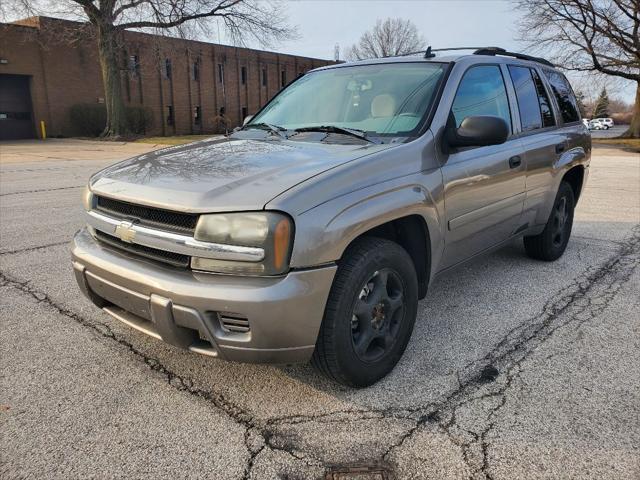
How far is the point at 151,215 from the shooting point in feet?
8.30

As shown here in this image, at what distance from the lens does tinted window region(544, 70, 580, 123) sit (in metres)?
4.87

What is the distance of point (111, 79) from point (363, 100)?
27941 mm

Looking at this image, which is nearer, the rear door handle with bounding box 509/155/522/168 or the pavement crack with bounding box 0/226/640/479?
the pavement crack with bounding box 0/226/640/479

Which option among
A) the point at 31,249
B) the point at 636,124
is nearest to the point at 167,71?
the point at 636,124

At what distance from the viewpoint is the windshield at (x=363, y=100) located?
10.6 ft

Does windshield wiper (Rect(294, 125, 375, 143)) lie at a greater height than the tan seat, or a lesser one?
lesser

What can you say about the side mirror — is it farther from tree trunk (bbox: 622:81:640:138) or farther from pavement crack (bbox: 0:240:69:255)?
tree trunk (bbox: 622:81:640:138)

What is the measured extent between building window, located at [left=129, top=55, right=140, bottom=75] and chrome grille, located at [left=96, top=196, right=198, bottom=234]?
37203 millimetres

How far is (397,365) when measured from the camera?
3.00 meters

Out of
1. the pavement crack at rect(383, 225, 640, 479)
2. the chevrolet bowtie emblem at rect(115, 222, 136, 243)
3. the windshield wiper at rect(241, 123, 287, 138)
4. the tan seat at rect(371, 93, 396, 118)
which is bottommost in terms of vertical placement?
the pavement crack at rect(383, 225, 640, 479)

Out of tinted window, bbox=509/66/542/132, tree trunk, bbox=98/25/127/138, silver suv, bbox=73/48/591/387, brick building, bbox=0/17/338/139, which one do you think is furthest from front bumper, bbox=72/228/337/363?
tree trunk, bbox=98/25/127/138

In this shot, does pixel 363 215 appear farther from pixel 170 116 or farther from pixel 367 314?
pixel 170 116

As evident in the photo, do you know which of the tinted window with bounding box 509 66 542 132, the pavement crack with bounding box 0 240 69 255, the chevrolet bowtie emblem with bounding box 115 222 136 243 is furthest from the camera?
the pavement crack with bounding box 0 240 69 255

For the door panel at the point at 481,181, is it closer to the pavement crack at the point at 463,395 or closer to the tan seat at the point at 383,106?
the tan seat at the point at 383,106
